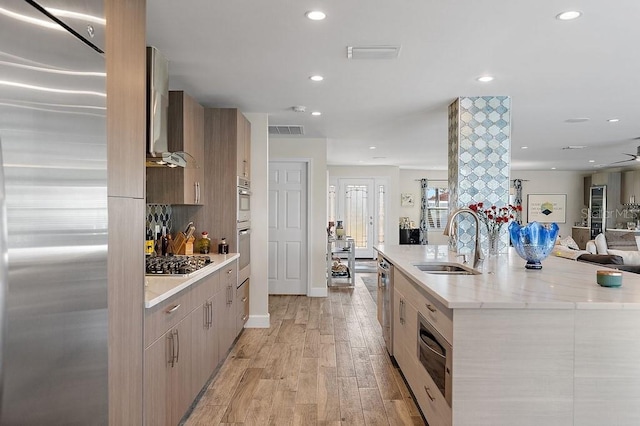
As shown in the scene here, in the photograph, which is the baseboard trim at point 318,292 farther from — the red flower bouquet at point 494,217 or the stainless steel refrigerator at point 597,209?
the stainless steel refrigerator at point 597,209

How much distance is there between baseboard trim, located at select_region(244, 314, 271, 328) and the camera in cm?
520

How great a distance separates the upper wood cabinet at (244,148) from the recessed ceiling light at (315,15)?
6.66ft

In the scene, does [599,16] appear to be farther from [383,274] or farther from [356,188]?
[356,188]

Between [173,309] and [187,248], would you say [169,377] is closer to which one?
[173,309]

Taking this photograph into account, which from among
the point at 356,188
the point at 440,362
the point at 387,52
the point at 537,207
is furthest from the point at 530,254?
the point at 537,207

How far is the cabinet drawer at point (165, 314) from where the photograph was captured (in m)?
2.19

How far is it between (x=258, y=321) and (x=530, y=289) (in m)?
3.46

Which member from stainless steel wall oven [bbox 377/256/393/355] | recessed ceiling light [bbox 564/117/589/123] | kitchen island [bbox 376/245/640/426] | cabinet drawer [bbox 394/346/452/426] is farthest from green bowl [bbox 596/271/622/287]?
recessed ceiling light [bbox 564/117/589/123]

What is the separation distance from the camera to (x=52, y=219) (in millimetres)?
1286

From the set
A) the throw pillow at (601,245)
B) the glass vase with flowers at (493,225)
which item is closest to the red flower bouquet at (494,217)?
the glass vase with flowers at (493,225)

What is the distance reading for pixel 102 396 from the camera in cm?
164

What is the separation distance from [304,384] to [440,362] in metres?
1.53

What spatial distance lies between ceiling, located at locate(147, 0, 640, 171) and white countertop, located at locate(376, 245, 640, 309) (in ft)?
4.84

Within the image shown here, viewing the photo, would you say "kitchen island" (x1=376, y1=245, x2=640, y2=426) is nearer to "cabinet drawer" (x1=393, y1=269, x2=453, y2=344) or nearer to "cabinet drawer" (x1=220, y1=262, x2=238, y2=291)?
"cabinet drawer" (x1=393, y1=269, x2=453, y2=344)
